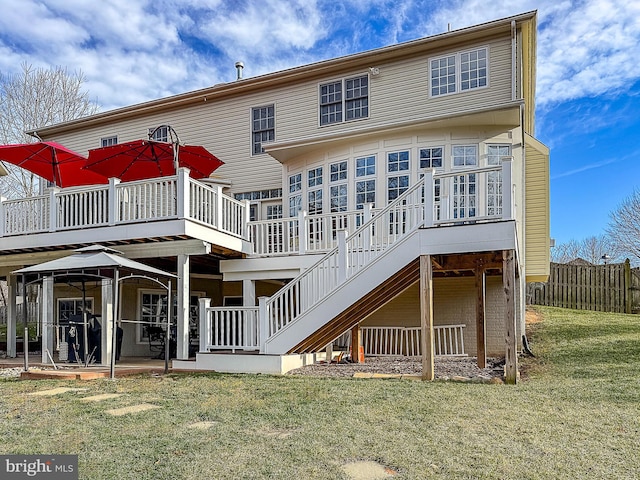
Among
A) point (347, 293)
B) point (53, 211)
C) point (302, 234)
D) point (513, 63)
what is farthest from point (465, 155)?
point (53, 211)

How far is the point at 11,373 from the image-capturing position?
9773 millimetres

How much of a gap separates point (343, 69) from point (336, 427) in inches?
423

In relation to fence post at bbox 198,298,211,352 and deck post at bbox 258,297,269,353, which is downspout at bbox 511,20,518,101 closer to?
deck post at bbox 258,297,269,353

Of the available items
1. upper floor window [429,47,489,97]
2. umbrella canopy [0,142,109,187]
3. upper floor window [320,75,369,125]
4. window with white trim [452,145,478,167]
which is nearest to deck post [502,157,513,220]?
window with white trim [452,145,478,167]

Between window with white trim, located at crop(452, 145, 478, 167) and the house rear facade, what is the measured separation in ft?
0.10

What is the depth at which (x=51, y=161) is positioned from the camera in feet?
41.5

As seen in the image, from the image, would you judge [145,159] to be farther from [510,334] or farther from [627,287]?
[627,287]

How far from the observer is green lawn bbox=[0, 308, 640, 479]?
13.5 ft

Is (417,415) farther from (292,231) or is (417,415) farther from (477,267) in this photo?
(292,231)

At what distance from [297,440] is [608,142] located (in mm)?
42614

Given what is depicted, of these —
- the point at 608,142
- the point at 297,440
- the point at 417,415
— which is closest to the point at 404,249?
the point at 417,415

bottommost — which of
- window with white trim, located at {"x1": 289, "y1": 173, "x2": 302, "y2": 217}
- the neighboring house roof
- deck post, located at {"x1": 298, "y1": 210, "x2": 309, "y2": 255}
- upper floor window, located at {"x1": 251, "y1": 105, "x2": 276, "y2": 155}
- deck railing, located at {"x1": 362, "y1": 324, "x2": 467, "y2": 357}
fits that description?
deck railing, located at {"x1": 362, "y1": 324, "x2": 467, "y2": 357}

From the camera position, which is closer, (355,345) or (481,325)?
(481,325)

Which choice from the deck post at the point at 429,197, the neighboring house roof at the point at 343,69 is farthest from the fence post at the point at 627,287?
the deck post at the point at 429,197
